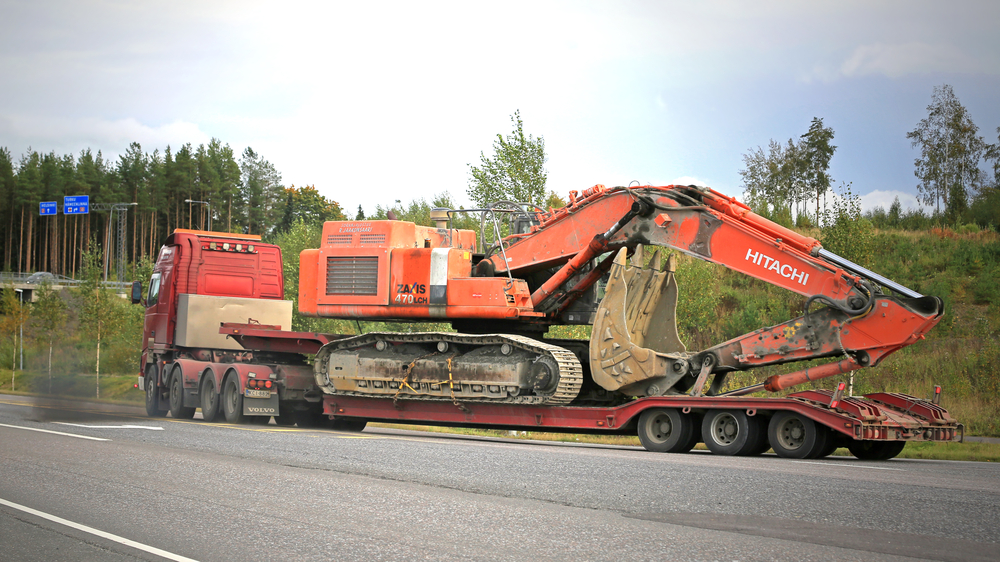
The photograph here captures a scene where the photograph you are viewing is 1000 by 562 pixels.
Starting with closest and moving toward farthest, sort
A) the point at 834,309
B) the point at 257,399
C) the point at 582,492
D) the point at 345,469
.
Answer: the point at 582,492
the point at 345,469
the point at 834,309
the point at 257,399

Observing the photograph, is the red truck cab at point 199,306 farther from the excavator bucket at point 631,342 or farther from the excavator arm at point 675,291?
the excavator bucket at point 631,342

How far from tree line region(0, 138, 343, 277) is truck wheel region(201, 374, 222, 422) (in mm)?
73659

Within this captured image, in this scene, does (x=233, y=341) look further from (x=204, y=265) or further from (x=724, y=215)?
(x=724, y=215)

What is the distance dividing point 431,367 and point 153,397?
31.2ft

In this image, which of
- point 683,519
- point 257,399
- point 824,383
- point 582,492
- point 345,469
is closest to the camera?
point 683,519

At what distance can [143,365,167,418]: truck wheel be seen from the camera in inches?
850

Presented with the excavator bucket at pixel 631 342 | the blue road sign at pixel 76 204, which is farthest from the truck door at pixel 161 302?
the blue road sign at pixel 76 204

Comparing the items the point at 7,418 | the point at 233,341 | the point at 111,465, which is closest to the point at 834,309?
the point at 111,465

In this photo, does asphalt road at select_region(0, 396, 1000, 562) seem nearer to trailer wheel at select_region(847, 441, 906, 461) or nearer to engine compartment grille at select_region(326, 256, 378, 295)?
trailer wheel at select_region(847, 441, 906, 461)

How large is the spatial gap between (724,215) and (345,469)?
6956 mm

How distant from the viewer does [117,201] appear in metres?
93.2

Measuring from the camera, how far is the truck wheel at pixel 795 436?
1203cm

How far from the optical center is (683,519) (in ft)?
23.7

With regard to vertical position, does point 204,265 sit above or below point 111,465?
above
